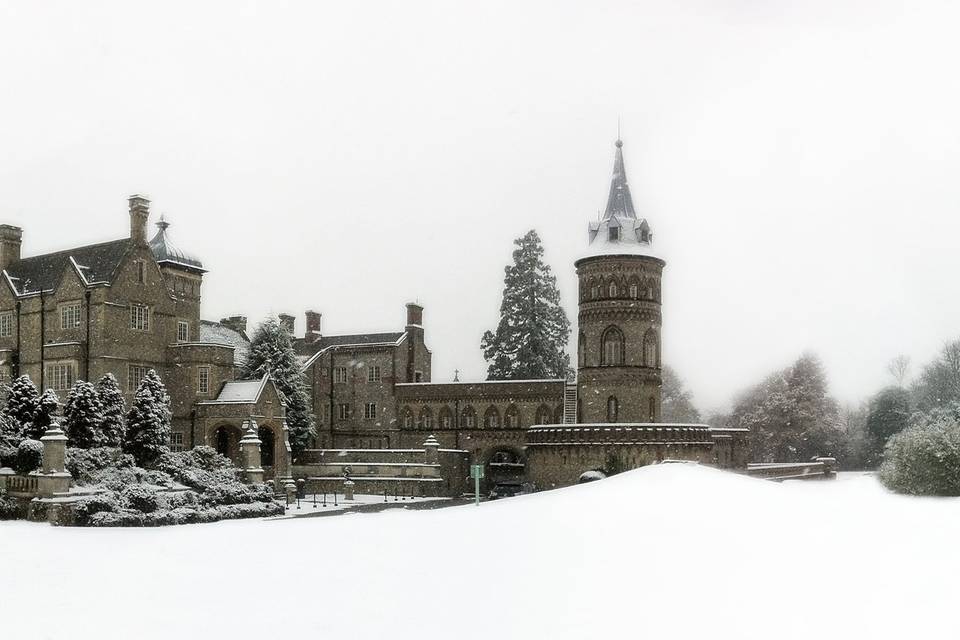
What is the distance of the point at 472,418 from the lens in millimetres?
62469

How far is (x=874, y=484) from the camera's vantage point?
35.7 m

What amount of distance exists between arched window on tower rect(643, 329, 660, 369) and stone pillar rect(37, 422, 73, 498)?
29233 mm

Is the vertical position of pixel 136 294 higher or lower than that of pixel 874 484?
higher

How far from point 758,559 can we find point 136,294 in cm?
3786

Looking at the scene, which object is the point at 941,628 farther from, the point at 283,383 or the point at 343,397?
the point at 343,397

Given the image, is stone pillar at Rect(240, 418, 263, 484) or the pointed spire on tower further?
the pointed spire on tower

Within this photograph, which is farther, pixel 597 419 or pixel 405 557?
pixel 597 419

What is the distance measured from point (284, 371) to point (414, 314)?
1282 centimetres

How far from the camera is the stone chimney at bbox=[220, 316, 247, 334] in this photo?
232ft

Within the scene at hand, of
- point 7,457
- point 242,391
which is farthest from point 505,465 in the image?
point 7,457

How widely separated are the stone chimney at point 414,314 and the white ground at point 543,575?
3984 centimetres

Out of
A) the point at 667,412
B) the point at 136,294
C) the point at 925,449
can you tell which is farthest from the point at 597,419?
the point at 667,412

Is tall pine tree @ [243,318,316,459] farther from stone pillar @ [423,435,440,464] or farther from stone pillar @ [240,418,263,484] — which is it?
stone pillar @ [240,418,263,484]

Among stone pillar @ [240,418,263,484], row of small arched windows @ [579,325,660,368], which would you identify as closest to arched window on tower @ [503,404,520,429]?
row of small arched windows @ [579,325,660,368]
